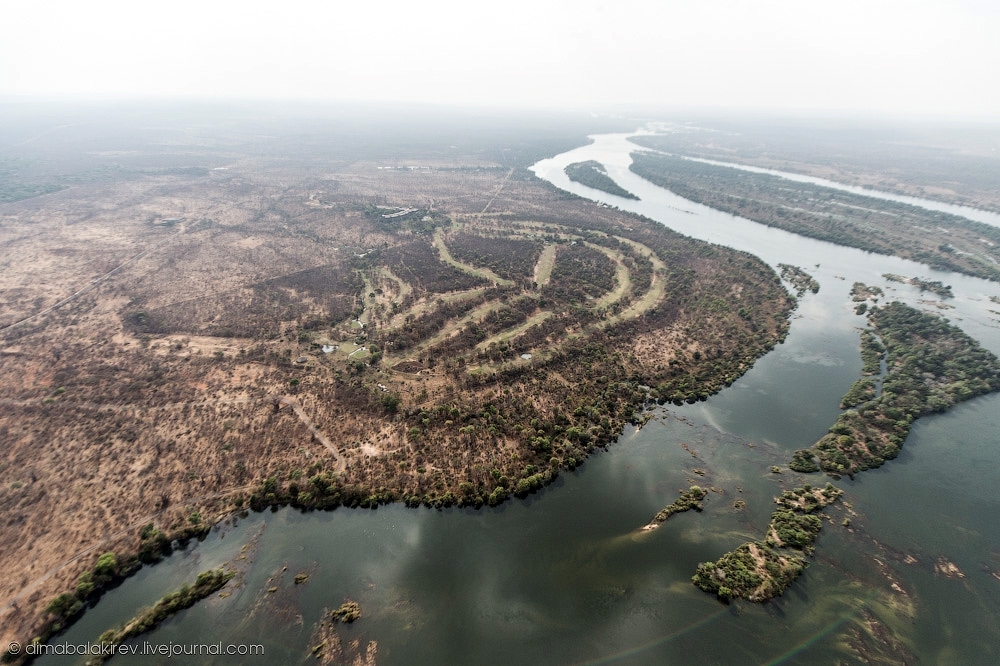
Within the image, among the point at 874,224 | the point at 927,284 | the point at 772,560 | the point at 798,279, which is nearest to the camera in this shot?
the point at 772,560

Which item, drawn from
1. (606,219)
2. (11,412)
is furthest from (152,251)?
(606,219)

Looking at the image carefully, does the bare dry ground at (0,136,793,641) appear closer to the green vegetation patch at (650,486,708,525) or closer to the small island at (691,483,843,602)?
the green vegetation patch at (650,486,708,525)

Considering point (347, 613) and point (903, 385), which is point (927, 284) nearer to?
point (903, 385)

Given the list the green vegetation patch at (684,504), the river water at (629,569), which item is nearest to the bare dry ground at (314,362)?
the river water at (629,569)

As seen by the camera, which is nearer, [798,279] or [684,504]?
[684,504]

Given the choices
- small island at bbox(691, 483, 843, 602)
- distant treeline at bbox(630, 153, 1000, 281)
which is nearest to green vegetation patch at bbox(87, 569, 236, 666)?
small island at bbox(691, 483, 843, 602)

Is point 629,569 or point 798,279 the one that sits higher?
point 798,279

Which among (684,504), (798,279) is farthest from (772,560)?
(798,279)
